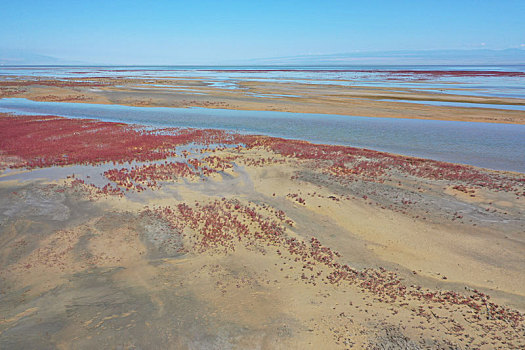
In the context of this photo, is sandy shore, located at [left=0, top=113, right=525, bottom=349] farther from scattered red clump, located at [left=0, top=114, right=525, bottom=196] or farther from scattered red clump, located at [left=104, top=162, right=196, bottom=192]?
scattered red clump, located at [left=0, top=114, right=525, bottom=196]

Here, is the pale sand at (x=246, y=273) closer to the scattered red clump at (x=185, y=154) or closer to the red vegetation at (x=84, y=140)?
the scattered red clump at (x=185, y=154)

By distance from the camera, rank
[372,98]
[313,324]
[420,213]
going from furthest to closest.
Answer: [372,98] → [420,213] → [313,324]

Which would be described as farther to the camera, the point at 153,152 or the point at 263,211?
the point at 153,152

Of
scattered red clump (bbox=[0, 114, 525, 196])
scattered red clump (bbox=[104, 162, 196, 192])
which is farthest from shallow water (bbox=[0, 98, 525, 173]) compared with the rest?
scattered red clump (bbox=[104, 162, 196, 192])

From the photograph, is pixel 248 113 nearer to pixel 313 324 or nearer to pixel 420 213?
pixel 420 213

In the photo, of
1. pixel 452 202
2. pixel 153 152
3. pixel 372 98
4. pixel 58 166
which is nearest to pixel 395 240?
pixel 452 202

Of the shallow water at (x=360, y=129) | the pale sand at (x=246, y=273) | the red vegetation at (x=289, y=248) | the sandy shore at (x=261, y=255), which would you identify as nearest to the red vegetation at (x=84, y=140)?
the sandy shore at (x=261, y=255)
